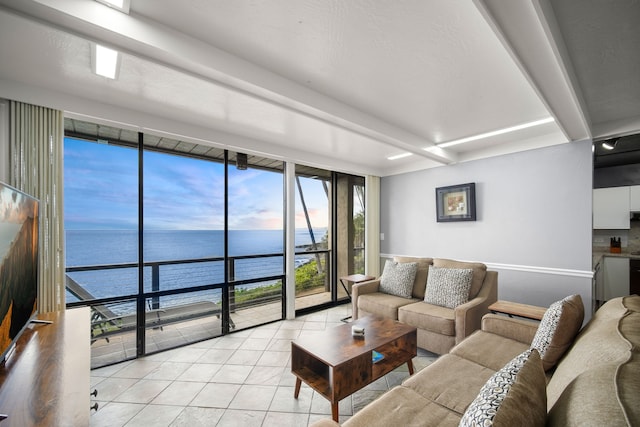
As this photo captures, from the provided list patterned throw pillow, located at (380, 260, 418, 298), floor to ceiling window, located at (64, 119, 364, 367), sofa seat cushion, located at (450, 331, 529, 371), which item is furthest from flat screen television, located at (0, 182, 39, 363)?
patterned throw pillow, located at (380, 260, 418, 298)

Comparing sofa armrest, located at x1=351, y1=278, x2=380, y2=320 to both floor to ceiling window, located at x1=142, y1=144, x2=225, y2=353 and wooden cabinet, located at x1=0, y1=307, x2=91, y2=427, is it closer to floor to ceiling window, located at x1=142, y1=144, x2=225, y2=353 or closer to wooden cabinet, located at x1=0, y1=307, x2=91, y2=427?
floor to ceiling window, located at x1=142, y1=144, x2=225, y2=353

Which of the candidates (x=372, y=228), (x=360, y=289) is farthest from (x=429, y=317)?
(x=372, y=228)

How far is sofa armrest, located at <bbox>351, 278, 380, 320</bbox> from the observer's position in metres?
3.56

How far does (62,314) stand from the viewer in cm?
210

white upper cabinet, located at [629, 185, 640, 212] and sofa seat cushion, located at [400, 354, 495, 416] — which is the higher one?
white upper cabinet, located at [629, 185, 640, 212]

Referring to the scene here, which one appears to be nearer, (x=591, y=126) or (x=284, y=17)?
(x=284, y=17)

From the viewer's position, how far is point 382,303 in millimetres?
3236

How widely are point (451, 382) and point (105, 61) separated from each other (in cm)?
297

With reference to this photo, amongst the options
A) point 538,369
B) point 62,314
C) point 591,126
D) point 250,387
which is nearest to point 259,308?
point 250,387

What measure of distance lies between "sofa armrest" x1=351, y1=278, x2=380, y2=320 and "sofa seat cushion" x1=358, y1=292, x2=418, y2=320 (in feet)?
0.21

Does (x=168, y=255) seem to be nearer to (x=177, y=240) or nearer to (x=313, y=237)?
(x=177, y=240)

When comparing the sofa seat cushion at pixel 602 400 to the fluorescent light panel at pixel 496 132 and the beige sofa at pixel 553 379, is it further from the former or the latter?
the fluorescent light panel at pixel 496 132

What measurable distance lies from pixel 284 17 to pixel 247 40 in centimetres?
31

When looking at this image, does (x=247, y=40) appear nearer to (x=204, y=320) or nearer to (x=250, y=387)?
(x=250, y=387)
